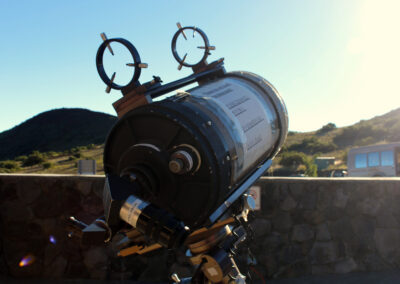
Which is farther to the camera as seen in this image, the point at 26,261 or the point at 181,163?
the point at 26,261

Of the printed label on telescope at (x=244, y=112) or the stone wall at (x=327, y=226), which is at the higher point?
the printed label on telescope at (x=244, y=112)

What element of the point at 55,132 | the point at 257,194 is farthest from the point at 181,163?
the point at 55,132

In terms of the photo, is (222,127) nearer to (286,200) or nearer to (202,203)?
(202,203)

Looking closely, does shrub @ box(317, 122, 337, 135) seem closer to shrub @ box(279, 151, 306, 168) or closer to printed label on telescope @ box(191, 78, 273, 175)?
shrub @ box(279, 151, 306, 168)

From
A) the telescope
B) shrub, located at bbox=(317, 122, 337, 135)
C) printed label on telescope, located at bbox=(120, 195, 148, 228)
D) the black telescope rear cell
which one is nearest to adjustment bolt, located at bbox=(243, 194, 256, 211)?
the telescope

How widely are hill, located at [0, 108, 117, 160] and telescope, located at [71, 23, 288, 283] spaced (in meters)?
56.8

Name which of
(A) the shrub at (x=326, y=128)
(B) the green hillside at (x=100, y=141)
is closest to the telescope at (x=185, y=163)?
(B) the green hillside at (x=100, y=141)

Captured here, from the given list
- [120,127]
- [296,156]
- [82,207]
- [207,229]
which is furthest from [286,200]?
[296,156]

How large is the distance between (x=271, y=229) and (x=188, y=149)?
10.9ft

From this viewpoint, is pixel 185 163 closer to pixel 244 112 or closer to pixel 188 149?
pixel 188 149

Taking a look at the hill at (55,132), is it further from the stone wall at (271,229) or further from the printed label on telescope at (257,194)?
the printed label on telescope at (257,194)

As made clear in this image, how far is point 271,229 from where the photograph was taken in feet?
15.0

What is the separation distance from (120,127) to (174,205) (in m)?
0.52

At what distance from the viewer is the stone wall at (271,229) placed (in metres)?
4.30
